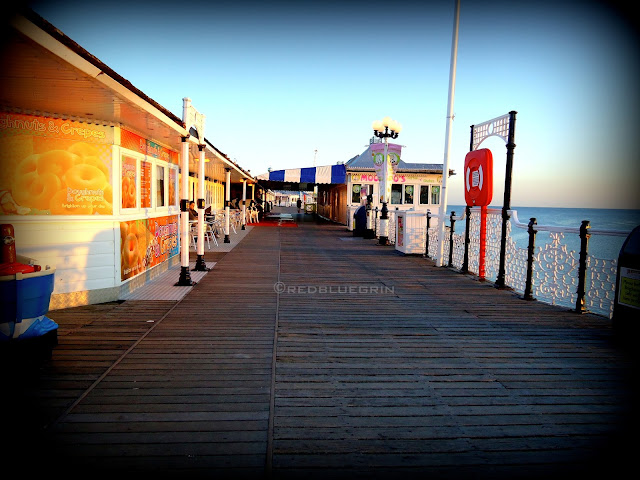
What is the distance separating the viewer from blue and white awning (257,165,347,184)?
2164 cm

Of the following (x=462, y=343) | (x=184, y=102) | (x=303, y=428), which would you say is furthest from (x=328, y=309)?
(x=184, y=102)

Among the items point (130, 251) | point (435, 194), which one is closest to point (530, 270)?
point (130, 251)

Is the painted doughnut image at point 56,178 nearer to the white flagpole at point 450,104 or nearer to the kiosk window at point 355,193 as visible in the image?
the white flagpole at point 450,104

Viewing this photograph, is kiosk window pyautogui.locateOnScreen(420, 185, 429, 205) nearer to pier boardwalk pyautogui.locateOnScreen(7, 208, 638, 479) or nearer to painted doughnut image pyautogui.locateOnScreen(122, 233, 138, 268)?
pier boardwalk pyautogui.locateOnScreen(7, 208, 638, 479)

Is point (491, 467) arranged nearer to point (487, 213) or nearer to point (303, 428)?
point (303, 428)

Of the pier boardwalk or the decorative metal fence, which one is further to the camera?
the decorative metal fence

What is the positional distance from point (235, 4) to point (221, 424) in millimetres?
2694

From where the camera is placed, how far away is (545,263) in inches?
269

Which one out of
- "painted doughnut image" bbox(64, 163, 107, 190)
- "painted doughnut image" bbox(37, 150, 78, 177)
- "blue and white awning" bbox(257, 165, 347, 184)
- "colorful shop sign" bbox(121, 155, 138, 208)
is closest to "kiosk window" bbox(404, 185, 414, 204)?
"blue and white awning" bbox(257, 165, 347, 184)

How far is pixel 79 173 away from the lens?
5414 millimetres

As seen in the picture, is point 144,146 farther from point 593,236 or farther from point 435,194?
point 593,236

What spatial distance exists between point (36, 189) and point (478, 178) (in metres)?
6.84

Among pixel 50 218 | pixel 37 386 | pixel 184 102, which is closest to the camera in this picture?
pixel 37 386

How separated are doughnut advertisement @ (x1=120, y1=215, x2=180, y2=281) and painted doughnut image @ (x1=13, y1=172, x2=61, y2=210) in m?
0.95
